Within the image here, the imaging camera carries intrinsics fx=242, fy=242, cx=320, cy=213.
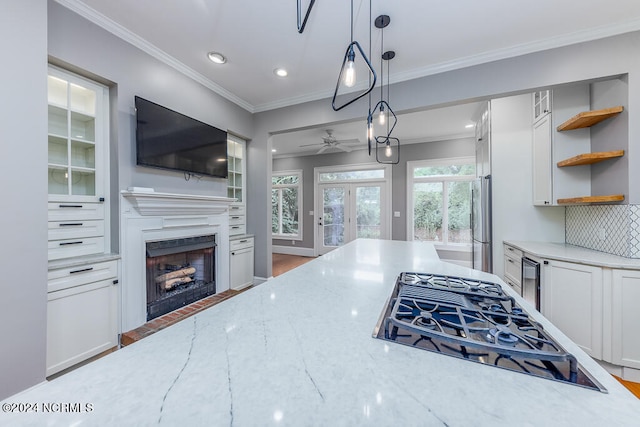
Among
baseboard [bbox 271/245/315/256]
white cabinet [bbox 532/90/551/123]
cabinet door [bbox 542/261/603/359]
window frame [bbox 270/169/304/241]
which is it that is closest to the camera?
cabinet door [bbox 542/261/603/359]

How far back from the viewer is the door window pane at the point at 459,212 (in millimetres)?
4848

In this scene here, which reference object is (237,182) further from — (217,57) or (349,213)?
(349,213)

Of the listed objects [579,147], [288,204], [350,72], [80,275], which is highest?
[350,72]

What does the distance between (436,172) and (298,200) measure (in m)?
3.34

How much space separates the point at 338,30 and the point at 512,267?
9.87 feet

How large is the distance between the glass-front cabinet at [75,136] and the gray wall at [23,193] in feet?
1.40

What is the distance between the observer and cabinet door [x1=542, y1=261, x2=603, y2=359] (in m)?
1.82

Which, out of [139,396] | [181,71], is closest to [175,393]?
[139,396]

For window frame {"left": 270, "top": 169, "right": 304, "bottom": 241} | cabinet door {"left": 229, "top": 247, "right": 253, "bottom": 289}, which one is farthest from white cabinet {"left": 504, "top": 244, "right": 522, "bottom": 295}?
window frame {"left": 270, "top": 169, "right": 304, "bottom": 241}

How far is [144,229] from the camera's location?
225 centimetres

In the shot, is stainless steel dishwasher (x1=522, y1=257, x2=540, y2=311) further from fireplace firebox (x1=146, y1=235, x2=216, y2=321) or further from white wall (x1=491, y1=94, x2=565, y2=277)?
fireplace firebox (x1=146, y1=235, x2=216, y2=321)

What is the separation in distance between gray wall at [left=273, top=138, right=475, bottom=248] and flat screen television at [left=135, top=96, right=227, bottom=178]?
3.24 meters

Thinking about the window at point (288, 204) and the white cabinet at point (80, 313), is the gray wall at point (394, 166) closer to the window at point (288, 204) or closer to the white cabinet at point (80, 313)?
the window at point (288, 204)

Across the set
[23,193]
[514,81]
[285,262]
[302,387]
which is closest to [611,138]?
[514,81]
